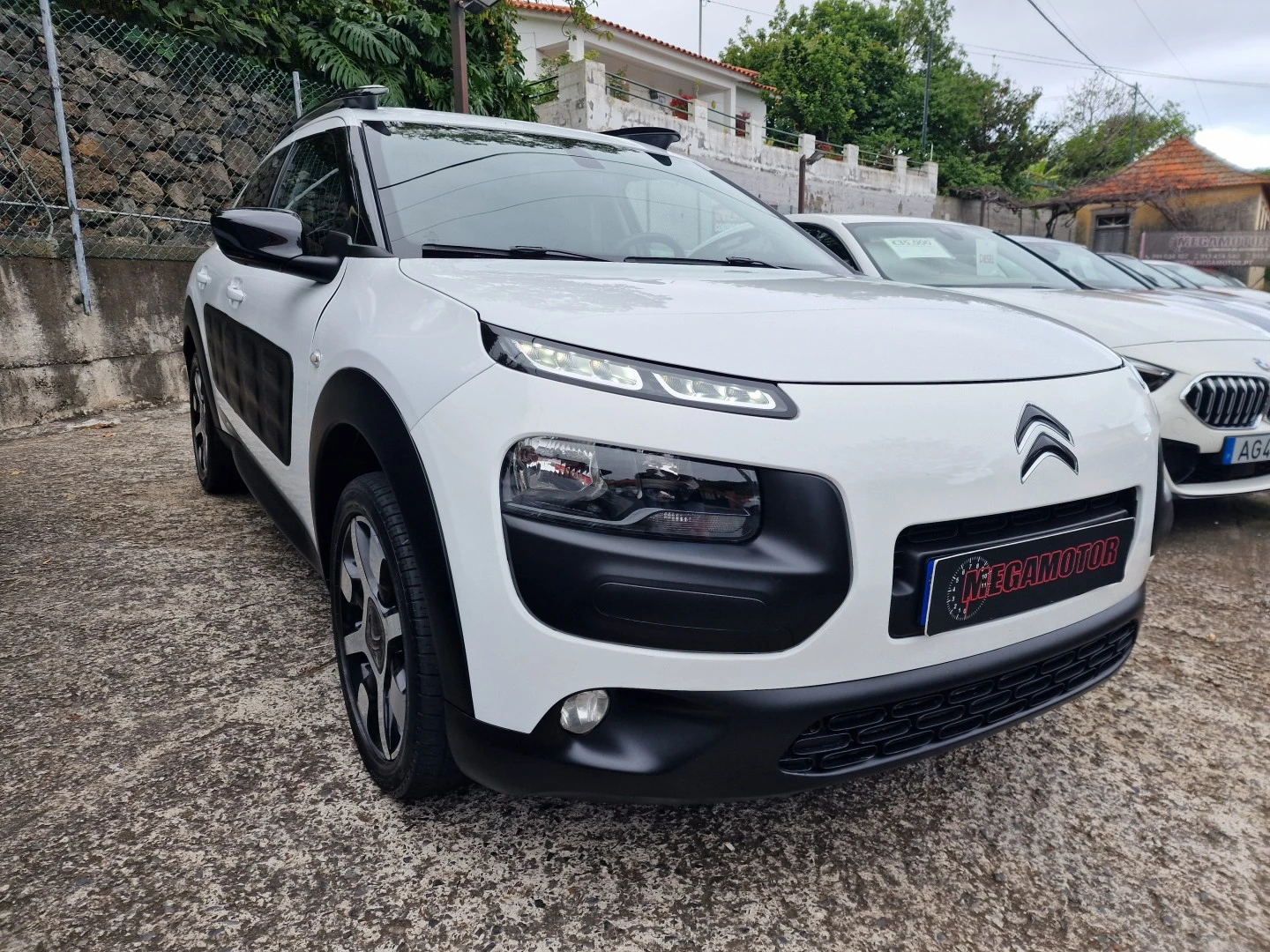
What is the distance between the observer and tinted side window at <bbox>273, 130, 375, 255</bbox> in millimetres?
2100

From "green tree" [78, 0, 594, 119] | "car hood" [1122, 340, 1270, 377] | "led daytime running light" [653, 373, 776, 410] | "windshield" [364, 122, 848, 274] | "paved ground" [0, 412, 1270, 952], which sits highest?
"green tree" [78, 0, 594, 119]

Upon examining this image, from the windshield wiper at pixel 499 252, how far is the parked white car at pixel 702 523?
59 mm

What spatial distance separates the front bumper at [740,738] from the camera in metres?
1.28

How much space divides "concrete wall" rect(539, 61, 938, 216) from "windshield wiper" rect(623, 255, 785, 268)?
1009 cm

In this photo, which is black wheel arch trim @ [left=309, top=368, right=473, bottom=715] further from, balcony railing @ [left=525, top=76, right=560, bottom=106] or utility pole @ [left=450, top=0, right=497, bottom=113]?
balcony railing @ [left=525, top=76, right=560, bottom=106]

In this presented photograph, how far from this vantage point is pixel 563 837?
64.6 inches

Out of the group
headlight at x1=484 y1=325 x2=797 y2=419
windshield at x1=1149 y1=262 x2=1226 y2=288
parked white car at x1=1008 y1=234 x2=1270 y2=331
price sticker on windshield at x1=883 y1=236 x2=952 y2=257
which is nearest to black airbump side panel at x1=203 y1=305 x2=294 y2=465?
headlight at x1=484 y1=325 x2=797 y2=419

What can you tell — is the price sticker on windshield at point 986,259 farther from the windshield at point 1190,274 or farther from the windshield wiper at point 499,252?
the windshield at point 1190,274

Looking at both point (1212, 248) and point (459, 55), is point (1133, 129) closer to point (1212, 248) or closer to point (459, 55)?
point (1212, 248)

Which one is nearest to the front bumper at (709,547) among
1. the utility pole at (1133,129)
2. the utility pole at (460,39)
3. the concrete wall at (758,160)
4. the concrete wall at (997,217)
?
the utility pole at (460,39)

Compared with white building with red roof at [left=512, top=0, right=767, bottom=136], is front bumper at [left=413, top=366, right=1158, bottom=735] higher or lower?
lower

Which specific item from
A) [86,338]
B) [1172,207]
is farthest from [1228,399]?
[1172,207]

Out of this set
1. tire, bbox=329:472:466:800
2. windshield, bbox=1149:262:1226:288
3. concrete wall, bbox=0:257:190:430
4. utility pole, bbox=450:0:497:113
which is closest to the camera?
tire, bbox=329:472:466:800

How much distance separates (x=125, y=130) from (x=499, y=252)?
5.89 m
